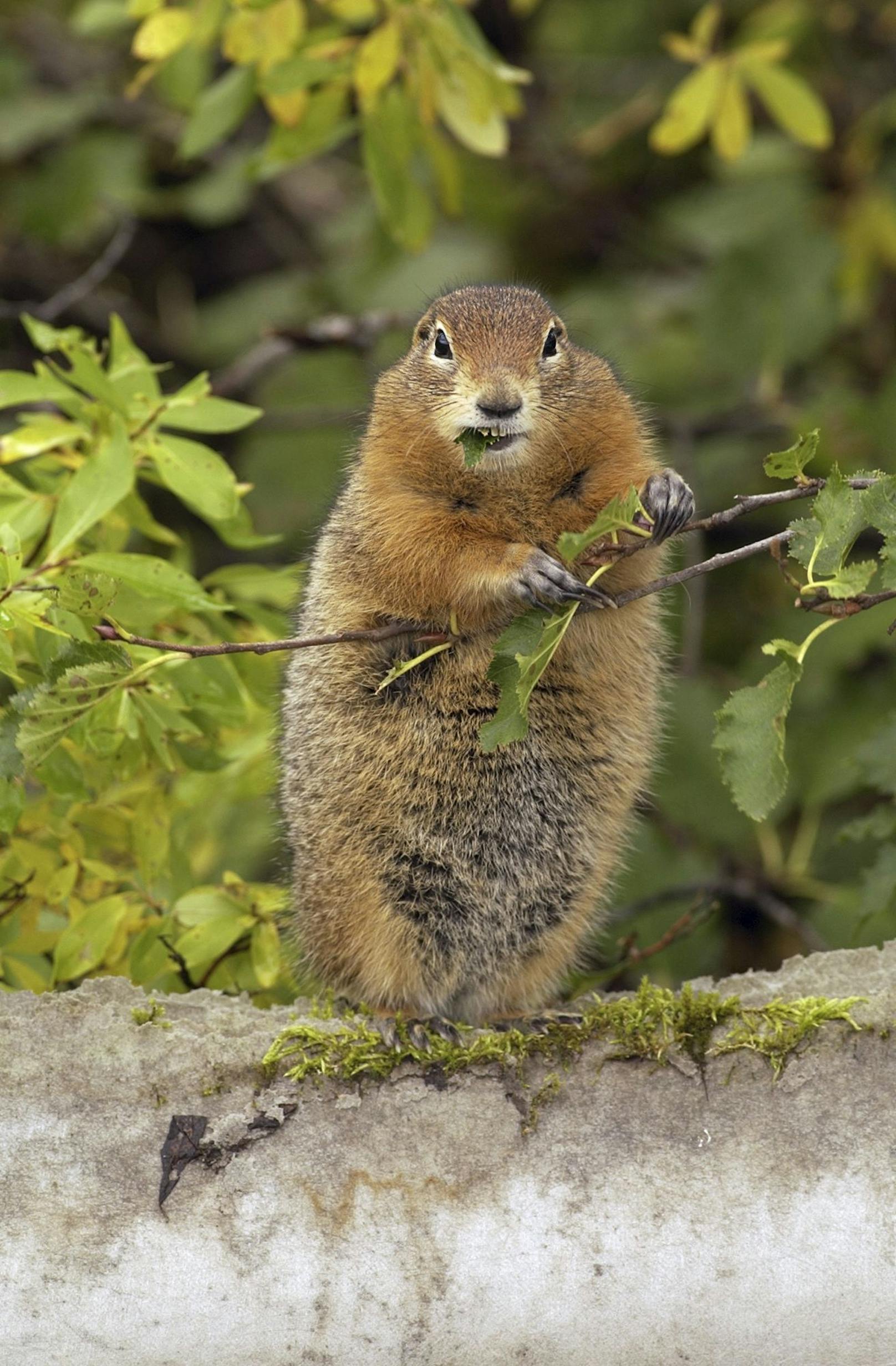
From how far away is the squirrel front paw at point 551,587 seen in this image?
11.2 feet

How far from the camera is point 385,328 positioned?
257 inches

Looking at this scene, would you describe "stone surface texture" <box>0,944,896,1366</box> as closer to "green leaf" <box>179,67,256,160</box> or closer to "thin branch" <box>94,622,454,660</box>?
"thin branch" <box>94,622,454,660</box>

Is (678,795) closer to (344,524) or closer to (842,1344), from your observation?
(344,524)

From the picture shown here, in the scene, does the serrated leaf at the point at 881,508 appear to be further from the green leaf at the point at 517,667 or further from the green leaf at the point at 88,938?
the green leaf at the point at 88,938

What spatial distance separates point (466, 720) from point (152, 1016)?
3.28 feet

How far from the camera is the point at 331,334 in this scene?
6129mm

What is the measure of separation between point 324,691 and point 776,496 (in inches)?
55.4

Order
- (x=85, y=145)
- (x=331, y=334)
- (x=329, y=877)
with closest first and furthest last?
(x=329, y=877) < (x=331, y=334) < (x=85, y=145)

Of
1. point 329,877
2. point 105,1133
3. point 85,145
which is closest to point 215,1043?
point 105,1133

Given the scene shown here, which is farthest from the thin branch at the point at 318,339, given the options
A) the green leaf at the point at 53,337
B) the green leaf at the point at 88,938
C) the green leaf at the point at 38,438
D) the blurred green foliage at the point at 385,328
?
the green leaf at the point at 88,938

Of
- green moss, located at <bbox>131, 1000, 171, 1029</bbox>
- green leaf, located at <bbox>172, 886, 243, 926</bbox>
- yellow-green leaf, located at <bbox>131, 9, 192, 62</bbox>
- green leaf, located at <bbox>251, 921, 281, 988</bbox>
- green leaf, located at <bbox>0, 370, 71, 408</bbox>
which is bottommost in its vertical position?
green leaf, located at <bbox>251, 921, 281, 988</bbox>

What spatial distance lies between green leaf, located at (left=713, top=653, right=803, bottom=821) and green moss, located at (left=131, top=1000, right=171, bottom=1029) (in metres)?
1.34

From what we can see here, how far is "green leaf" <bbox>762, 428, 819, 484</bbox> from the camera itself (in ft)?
10.4

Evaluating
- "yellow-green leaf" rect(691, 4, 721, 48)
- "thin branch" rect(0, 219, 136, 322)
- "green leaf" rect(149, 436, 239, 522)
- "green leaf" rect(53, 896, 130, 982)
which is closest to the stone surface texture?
"green leaf" rect(53, 896, 130, 982)
